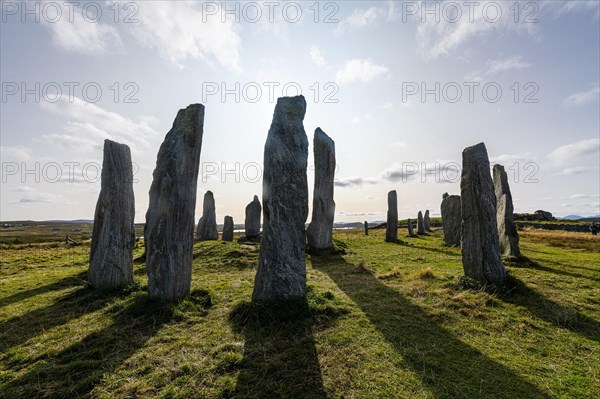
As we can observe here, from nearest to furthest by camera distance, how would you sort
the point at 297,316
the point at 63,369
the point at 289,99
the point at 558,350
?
the point at 63,369 → the point at 558,350 → the point at 297,316 → the point at 289,99

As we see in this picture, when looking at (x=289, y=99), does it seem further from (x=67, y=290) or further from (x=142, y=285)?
(x=67, y=290)

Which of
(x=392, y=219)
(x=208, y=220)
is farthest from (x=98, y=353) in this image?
(x=392, y=219)

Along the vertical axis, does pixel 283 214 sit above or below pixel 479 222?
above

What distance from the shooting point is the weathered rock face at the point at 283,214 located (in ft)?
20.7

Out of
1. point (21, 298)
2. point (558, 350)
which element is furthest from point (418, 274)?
point (21, 298)

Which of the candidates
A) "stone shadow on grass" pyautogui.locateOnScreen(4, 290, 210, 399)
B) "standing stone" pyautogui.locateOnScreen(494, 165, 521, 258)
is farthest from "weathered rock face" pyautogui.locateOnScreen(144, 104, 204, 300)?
"standing stone" pyautogui.locateOnScreen(494, 165, 521, 258)

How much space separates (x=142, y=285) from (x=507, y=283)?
393 inches

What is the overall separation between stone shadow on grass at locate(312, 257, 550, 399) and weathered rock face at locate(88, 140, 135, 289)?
20.7ft

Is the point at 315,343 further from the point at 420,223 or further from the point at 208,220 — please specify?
the point at 420,223

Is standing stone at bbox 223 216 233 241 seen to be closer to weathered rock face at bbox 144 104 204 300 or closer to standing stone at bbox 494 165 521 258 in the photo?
weathered rock face at bbox 144 104 204 300

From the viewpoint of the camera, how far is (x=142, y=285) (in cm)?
838

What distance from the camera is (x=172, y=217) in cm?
682

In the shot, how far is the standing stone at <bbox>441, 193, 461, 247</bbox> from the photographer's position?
19.0 meters

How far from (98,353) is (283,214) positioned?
3928 millimetres
